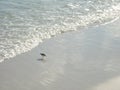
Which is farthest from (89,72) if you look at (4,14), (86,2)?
(86,2)

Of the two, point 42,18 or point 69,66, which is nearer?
point 69,66

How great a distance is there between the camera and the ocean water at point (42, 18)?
31.3 feet

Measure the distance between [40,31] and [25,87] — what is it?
345cm

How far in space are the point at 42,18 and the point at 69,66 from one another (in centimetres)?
376

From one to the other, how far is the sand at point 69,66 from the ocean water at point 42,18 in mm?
414

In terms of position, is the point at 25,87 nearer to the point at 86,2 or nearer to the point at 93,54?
the point at 93,54

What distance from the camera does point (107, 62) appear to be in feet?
27.9

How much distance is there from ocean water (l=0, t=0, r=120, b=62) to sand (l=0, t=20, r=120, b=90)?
1.36 feet

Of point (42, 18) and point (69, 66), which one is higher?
point (42, 18)

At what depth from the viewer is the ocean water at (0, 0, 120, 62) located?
31.3 feet

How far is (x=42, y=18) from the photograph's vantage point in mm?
11641

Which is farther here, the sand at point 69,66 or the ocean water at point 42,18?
the ocean water at point 42,18

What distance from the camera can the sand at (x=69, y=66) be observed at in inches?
291

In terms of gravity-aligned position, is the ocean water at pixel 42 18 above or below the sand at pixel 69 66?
above
